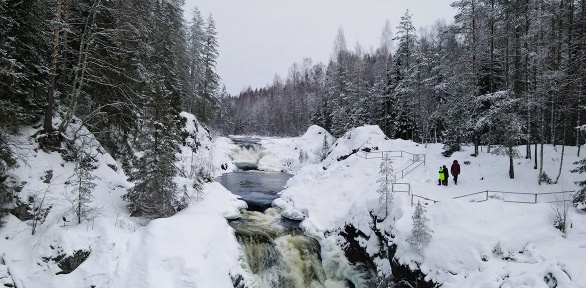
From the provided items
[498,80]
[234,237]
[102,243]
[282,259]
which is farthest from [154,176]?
[498,80]

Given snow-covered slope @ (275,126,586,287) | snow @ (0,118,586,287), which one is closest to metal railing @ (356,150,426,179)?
snow-covered slope @ (275,126,586,287)

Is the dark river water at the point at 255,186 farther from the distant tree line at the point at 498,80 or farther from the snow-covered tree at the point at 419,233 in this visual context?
the distant tree line at the point at 498,80

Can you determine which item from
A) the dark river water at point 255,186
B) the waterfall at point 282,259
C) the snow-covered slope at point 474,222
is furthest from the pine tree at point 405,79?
the waterfall at point 282,259

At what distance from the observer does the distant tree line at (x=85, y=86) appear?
41.1 ft

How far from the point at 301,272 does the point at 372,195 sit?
6.25 meters

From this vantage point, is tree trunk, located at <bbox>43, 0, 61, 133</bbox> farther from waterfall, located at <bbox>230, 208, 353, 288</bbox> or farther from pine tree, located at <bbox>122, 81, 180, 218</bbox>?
waterfall, located at <bbox>230, 208, 353, 288</bbox>

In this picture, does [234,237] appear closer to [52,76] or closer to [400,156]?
[52,76]

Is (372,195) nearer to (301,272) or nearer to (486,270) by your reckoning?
(301,272)

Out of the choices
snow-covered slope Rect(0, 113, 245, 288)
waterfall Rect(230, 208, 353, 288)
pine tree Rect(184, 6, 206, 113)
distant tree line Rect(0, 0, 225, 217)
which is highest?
pine tree Rect(184, 6, 206, 113)

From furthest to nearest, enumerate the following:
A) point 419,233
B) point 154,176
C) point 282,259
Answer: point 282,259
point 154,176
point 419,233

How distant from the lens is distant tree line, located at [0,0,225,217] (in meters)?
12.5

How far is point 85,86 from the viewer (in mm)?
18297

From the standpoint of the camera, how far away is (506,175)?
64.6 feet

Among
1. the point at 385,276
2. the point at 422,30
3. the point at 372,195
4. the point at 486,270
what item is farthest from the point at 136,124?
the point at 422,30
